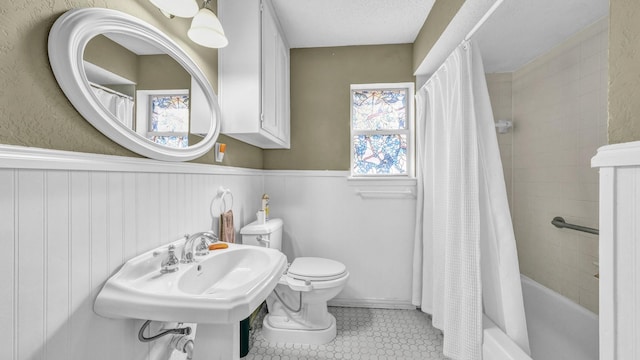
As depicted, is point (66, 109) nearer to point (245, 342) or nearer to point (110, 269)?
point (110, 269)

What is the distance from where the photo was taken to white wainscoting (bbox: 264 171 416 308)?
2.32m

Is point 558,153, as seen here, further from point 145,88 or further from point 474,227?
point 145,88

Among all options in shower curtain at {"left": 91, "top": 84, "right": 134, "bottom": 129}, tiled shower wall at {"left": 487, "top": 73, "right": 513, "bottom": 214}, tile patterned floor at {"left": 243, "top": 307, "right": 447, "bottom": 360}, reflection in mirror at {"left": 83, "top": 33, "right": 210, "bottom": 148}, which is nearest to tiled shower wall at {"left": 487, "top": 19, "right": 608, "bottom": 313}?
tiled shower wall at {"left": 487, "top": 73, "right": 513, "bottom": 214}

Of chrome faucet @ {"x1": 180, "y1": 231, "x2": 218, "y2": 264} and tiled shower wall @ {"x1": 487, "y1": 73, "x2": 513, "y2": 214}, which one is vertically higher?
tiled shower wall @ {"x1": 487, "y1": 73, "x2": 513, "y2": 214}

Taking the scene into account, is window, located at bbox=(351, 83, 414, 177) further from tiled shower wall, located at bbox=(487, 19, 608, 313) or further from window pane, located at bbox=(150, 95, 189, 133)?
window pane, located at bbox=(150, 95, 189, 133)

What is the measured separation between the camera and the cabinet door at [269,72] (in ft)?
5.49

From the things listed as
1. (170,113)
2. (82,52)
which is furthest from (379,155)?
(82,52)

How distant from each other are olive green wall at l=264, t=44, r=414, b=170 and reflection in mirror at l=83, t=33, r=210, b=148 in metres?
1.17

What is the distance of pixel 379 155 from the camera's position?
248 cm

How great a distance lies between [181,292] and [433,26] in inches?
84.9

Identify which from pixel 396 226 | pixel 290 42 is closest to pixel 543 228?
pixel 396 226

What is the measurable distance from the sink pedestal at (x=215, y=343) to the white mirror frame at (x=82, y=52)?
68cm

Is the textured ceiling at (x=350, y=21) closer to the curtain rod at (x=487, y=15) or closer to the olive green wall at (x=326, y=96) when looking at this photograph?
the olive green wall at (x=326, y=96)

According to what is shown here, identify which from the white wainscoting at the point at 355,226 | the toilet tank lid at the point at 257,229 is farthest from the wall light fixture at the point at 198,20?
the white wainscoting at the point at 355,226
